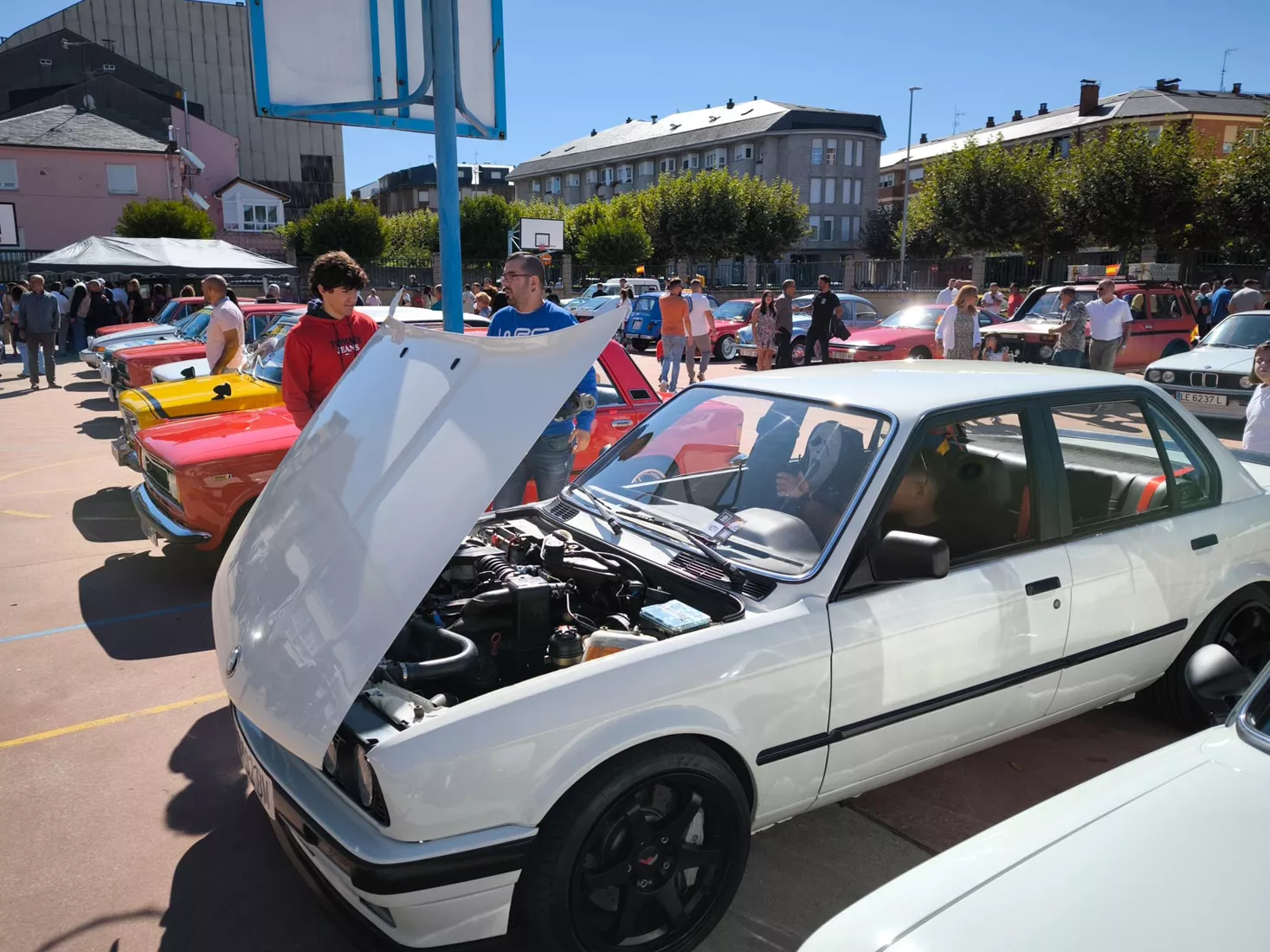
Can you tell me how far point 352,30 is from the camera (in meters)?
5.32

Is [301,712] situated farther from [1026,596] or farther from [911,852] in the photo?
[1026,596]

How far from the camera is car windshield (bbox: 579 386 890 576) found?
2973 millimetres

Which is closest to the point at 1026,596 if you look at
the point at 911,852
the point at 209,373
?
the point at 911,852

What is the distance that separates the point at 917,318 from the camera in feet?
56.1

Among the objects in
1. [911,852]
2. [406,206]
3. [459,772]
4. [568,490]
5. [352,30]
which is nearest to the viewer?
[459,772]

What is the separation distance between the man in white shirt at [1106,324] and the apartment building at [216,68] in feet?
206

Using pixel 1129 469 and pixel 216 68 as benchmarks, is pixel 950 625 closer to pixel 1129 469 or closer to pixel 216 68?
pixel 1129 469

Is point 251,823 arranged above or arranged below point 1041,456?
below

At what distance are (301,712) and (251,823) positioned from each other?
1255 millimetres

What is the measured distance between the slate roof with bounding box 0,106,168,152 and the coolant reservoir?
47.1 metres

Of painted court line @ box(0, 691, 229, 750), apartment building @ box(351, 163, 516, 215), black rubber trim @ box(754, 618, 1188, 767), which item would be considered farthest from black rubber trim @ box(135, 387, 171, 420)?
apartment building @ box(351, 163, 516, 215)

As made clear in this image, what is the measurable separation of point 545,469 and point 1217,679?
3199 millimetres

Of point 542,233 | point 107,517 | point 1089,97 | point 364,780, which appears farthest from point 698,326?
point 1089,97

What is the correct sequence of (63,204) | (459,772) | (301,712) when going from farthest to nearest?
(63,204), (301,712), (459,772)
